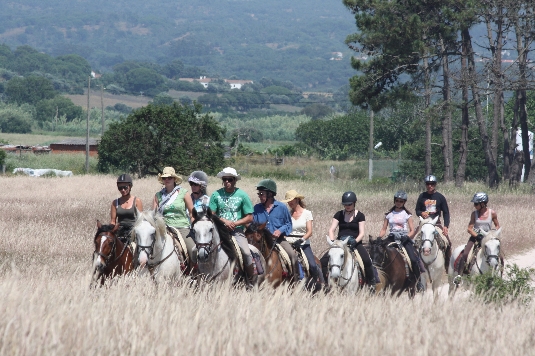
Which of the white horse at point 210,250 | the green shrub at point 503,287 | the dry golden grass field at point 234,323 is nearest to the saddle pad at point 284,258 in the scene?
the white horse at point 210,250

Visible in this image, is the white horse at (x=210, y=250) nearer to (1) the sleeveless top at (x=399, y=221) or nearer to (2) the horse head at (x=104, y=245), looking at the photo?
(2) the horse head at (x=104, y=245)

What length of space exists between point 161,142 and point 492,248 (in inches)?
1500

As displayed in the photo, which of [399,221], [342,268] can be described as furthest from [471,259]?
[342,268]

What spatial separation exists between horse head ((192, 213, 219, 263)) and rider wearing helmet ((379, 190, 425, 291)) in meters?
3.76

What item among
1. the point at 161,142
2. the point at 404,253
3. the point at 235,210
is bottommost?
the point at 404,253

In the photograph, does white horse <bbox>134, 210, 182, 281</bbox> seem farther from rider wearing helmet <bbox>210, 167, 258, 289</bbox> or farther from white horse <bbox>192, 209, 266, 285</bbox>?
rider wearing helmet <bbox>210, 167, 258, 289</bbox>

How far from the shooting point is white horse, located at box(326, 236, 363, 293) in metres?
12.4

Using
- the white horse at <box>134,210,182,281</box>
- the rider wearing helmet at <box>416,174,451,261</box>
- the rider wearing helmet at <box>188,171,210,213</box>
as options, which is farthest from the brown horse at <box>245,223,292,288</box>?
the rider wearing helmet at <box>416,174,451,261</box>

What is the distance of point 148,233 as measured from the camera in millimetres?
12047

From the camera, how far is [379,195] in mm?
40594

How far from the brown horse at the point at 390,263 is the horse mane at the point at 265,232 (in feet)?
6.74

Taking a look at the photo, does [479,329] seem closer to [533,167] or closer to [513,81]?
[513,81]

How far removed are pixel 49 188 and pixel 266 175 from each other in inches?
978

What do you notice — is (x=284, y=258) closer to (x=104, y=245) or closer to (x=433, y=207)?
(x=104, y=245)
